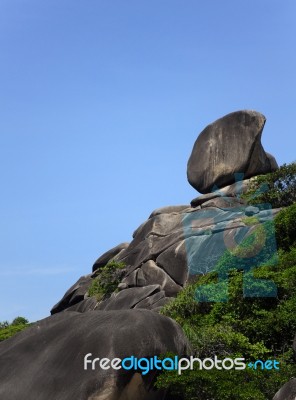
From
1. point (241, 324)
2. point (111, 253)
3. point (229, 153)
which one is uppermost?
point (229, 153)

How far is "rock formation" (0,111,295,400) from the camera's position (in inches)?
498

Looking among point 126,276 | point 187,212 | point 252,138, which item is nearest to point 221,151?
point 252,138

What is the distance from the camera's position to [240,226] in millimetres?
27844

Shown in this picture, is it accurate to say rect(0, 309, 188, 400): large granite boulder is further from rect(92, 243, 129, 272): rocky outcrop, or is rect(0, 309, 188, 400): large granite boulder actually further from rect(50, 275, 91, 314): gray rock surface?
rect(92, 243, 129, 272): rocky outcrop

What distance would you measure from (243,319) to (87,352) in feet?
22.6

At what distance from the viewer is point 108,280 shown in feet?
A: 104

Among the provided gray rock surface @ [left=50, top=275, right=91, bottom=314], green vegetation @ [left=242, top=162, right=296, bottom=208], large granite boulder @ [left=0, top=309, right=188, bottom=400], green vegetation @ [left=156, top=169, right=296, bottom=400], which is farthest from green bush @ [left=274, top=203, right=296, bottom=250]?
gray rock surface @ [left=50, top=275, right=91, bottom=314]

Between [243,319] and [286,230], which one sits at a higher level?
[286,230]

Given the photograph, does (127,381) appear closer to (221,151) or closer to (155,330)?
(155,330)

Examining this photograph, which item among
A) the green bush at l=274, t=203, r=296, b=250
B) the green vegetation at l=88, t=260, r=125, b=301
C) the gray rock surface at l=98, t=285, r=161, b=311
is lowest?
the green bush at l=274, t=203, r=296, b=250

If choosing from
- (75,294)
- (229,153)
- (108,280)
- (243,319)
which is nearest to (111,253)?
(75,294)

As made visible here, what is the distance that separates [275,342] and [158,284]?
1181cm

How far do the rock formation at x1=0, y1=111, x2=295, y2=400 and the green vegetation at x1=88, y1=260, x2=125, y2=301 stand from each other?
25 cm

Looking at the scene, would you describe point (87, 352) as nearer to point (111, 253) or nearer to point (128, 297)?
point (128, 297)
